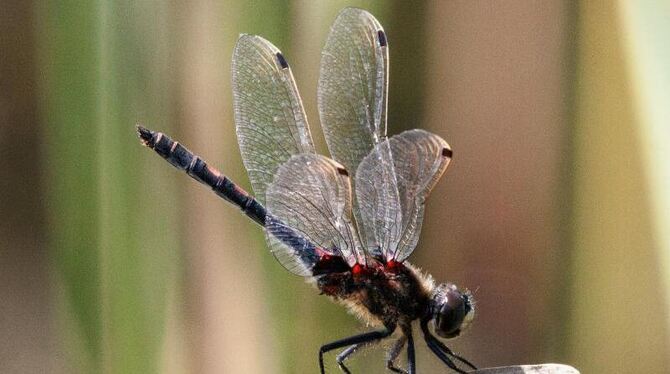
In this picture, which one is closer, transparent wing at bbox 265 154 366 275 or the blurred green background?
transparent wing at bbox 265 154 366 275

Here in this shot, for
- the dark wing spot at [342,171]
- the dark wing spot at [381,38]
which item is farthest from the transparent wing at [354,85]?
the dark wing spot at [342,171]

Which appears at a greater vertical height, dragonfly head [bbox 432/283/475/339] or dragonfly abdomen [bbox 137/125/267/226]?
dragonfly abdomen [bbox 137/125/267/226]

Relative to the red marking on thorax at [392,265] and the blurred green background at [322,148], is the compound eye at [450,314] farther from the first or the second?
the blurred green background at [322,148]

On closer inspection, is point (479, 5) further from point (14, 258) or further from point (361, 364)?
point (14, 258)

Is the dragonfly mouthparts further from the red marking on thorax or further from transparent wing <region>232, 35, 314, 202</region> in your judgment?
the red marking on thorax

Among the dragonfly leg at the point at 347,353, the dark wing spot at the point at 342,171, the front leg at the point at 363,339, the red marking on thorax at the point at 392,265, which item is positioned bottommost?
the dragonfly leg at the point at 347,353

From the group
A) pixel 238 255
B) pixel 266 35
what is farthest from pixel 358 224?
pixel 266 35

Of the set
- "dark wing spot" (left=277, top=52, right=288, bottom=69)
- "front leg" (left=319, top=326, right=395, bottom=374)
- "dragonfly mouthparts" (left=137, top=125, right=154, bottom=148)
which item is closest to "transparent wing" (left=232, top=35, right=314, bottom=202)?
"dark wing spot" (left=277, top=52, right=288, bottom=69)

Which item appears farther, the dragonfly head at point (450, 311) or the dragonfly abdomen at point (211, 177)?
the dragonfly abdomen at point (211, 177)
